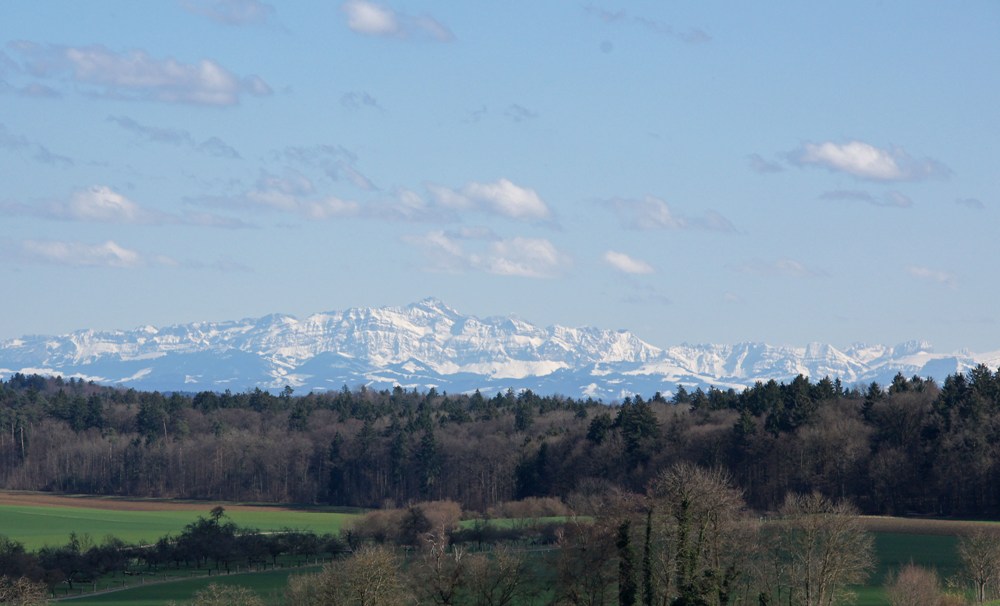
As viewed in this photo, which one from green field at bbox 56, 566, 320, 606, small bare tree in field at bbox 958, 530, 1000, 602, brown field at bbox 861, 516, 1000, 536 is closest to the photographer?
small bare tree in field at bbox 958, 530, 1000, 602

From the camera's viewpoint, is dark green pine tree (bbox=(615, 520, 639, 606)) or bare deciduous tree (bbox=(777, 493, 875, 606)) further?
dark green pine tree (bbox=(615, 520, 639, 606))

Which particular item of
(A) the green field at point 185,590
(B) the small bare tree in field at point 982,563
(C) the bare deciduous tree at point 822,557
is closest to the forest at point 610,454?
(B) the small bare tree in field at point 982,563

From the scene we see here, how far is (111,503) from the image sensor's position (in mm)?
168750

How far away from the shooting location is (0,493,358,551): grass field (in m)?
127

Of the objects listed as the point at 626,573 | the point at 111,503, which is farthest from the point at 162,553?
the point at 111,503

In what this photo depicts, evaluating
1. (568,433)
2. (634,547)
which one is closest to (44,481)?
(568,433)

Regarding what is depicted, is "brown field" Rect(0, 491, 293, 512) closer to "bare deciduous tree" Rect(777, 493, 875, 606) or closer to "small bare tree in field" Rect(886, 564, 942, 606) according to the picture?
"bare deciduous tree" Rect(777, 493, 875, 606)

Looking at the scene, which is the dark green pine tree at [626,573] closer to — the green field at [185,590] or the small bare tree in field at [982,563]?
the small bare tree in field at [982,563]

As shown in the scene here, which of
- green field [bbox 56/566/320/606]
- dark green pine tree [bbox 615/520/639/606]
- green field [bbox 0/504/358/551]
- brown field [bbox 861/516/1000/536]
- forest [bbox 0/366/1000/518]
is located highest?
forest [bbox 0/366/1000/518]

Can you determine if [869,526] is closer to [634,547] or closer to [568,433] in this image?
[634,547]

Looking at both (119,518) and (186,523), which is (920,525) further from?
(119,518)

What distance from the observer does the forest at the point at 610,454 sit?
4855 inches

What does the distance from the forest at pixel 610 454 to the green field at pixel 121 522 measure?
12472 mm

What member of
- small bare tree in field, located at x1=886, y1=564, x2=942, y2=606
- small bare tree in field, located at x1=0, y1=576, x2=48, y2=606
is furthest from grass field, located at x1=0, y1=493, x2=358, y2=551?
small bare tree in field, located at x1=886, y1=564, x2=942, y2=606
